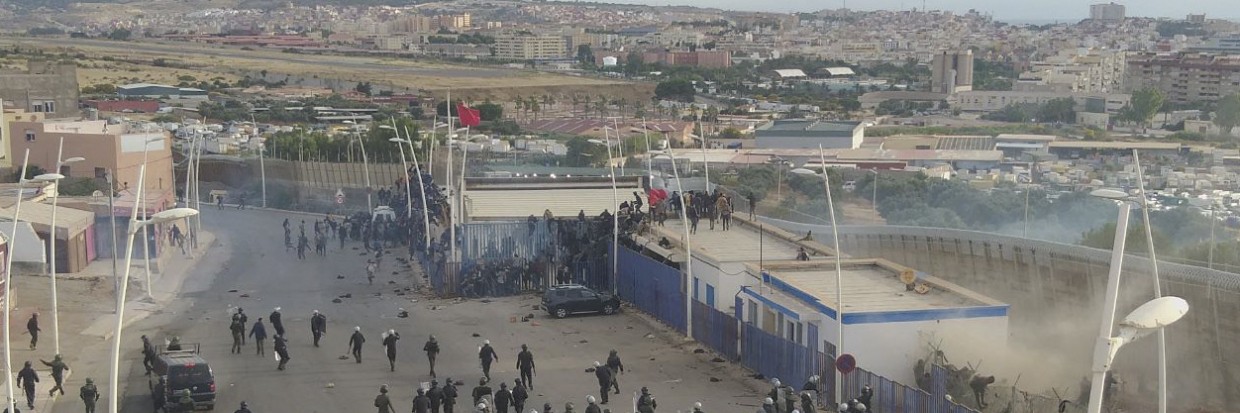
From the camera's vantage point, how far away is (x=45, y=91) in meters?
74.9

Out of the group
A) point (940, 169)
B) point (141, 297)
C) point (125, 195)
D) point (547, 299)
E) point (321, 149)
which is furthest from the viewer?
point (321, 149)

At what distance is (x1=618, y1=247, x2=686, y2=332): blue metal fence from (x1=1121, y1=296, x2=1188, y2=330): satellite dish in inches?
629

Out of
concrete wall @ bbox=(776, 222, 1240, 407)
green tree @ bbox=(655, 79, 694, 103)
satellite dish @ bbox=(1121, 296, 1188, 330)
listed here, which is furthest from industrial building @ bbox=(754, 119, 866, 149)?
satellite dish @ bbox=(1121, 296, 1188, 330)

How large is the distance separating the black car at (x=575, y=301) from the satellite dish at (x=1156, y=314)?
58.7ft

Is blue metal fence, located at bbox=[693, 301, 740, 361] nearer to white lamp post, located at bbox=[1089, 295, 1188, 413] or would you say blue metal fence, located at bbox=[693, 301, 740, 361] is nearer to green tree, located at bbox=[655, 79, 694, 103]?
white lamp post, located at bbox=[1089, 295, 1188, 413]

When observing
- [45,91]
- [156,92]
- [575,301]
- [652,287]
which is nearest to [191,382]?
[575,301]

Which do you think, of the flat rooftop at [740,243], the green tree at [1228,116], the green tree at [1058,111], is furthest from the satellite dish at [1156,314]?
the green tree at [1058,111]

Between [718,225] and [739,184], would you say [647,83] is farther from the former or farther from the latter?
[718,225]

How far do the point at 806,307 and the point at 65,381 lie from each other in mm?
10627

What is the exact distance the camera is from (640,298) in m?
28.5

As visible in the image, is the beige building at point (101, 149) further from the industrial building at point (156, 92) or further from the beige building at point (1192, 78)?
the beige building at point (1192, 78)

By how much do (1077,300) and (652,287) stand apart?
24.5 ft

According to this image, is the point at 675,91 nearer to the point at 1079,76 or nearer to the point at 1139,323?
the point at 1079,76

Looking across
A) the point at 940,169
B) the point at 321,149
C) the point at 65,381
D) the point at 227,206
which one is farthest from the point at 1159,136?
the point at 65,381
